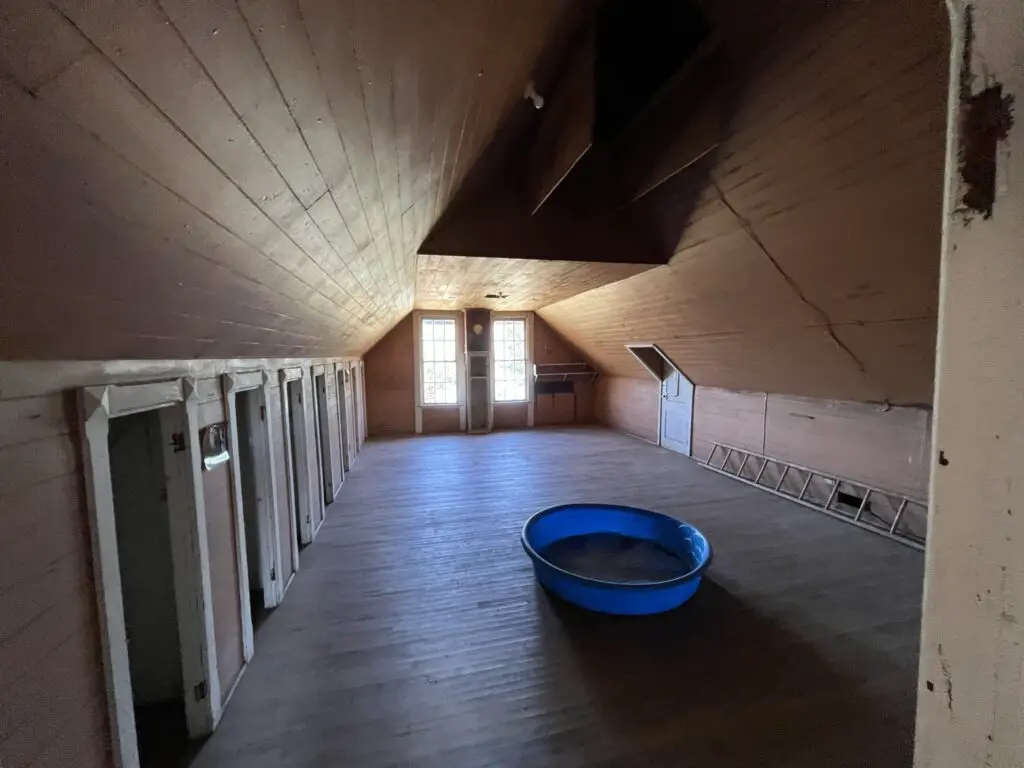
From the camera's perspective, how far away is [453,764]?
5.49 ft

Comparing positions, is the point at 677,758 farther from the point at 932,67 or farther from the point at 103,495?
the point at 932,67

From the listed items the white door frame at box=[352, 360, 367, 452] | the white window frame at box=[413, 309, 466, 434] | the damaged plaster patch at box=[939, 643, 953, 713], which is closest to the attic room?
the damaged plaster patch at box=[939, 643, 953, 713]

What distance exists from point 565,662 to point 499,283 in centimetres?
374

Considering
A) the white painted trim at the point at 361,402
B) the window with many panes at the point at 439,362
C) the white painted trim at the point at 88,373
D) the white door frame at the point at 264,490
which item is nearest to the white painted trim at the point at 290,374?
the white door frame at the point at 264,490

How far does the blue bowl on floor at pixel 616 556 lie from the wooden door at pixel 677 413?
119 inches

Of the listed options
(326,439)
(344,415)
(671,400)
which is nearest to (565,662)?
(326,439)

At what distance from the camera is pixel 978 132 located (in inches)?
16.3

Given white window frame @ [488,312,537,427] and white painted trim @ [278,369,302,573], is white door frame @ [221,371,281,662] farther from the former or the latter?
white window frame @ [488,312,537,427]

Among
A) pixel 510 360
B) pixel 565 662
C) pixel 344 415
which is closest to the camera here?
pixel 565 662

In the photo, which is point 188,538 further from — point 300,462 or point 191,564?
point 300,462

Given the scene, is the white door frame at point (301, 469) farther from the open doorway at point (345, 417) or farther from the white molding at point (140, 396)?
the white molding at point (140, 396)

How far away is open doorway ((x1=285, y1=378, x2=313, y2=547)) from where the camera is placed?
340 cm

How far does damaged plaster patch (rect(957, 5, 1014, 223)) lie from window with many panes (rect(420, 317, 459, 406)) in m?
8.05

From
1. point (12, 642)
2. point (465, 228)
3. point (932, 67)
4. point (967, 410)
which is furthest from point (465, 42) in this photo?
point (465, 228)
